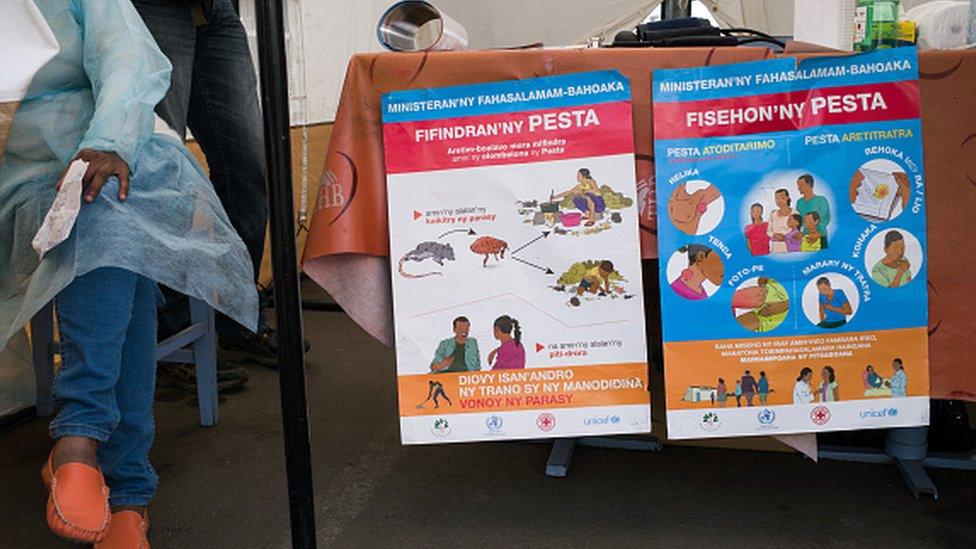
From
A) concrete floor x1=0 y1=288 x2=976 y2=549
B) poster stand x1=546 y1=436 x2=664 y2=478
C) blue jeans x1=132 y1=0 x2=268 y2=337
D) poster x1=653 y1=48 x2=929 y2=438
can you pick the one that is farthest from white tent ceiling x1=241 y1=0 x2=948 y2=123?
poster x1=653 y1=48 x2=929 y2=438

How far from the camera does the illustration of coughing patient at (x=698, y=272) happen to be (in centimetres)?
143

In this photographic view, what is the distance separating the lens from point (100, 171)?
4.30 feet

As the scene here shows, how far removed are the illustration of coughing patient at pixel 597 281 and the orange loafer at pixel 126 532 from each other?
2.46 feet

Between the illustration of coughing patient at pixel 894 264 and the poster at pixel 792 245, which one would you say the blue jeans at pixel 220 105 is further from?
the illustration of coughing patient at pixel 894 264

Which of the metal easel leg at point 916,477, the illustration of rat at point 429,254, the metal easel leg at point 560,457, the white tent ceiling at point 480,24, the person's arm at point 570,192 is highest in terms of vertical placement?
the white tent ceiling at point 480,24

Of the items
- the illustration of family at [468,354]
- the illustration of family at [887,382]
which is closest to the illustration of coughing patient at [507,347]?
the illustration of family at [468,354]

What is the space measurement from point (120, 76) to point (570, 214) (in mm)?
706

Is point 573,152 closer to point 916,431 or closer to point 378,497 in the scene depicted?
point 378,497

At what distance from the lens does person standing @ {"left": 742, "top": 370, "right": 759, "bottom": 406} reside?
1.45 meters

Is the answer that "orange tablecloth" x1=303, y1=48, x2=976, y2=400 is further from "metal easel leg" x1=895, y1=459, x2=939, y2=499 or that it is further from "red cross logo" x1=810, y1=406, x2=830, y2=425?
"metal easel leg" x1=895, y1=459, x2=939, y2=499

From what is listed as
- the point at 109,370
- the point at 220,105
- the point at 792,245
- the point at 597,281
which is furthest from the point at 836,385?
the point at 220,105

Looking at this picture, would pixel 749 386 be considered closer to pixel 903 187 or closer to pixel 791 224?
pixel 791 224

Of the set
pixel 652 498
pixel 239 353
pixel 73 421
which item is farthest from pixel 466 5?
pixel 73 421

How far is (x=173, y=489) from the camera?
70.9 inches
